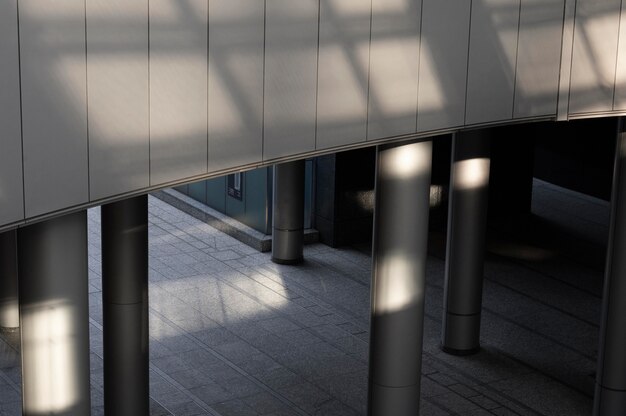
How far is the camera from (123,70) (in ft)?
29.7

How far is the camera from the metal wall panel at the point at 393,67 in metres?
11.3

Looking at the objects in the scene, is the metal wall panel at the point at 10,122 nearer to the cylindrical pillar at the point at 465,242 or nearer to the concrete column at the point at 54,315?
the concrete column at the point at 54,315

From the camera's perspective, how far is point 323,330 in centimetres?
1891

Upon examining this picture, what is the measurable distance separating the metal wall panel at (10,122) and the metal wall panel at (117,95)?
0.70 metres

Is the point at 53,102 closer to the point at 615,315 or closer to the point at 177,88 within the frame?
the point at 177,88

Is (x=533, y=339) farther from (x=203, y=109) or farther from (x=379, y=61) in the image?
(x=203, y=109)

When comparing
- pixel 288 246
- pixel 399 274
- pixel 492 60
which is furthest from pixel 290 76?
pixel 288 246

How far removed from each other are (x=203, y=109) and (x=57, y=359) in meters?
2.78

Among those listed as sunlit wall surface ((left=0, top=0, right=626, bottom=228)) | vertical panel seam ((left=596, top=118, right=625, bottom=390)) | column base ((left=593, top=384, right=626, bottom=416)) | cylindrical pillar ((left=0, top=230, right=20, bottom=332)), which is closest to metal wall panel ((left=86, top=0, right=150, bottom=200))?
sunlit wall surface ((left=0, top=0, right=626, bottom=228))

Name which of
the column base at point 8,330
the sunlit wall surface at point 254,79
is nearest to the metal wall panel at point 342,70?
the sunlit wall surface at point 254,79

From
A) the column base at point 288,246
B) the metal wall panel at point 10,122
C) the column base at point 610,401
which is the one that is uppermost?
the metal wall panel at point 10,122

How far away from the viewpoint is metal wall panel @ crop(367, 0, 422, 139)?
11.3 meters

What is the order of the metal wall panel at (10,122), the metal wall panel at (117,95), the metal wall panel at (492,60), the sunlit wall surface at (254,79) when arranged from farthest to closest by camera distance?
the metal wall panel at (492,60)
the metal wall panel at (117,95)
the sunlit wall surface at (254,79)
the metal wall panel at (10,122)

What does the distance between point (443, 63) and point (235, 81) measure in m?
3.04
